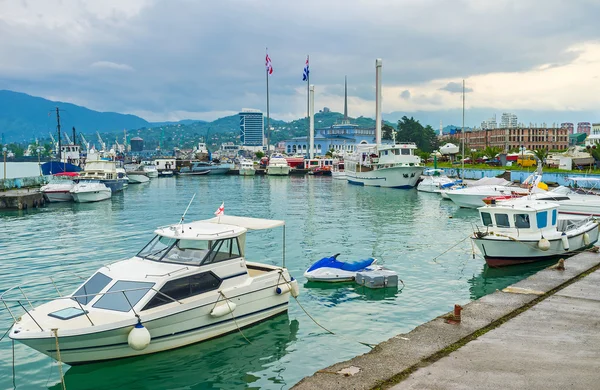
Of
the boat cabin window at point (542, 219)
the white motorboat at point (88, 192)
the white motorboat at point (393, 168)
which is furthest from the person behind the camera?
the white motorboat at point (393, 168)

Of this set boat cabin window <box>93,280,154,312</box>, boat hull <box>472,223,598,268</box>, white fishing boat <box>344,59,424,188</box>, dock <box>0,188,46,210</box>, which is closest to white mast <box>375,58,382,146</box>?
white fishing boat <box>344,59,424,188</box>

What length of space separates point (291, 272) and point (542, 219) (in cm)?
1163

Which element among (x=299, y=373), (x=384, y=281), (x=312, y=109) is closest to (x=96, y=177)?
(x=384, y=281)

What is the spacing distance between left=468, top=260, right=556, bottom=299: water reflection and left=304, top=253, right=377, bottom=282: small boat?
13.6 feet

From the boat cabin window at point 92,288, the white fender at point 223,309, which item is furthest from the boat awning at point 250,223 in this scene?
the boat cabin window at point 92,288

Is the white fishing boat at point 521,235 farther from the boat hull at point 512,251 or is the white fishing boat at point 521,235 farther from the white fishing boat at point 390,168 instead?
the white fishing boat at point 390,168

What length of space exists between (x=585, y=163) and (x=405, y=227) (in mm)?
44859

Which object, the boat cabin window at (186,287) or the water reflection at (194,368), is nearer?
the water reflection at (194,368)

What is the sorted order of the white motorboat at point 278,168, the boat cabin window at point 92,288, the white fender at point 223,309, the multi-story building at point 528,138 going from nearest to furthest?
1. the boat cabin window at point 92,288
2. the white fender at point 223,309
3. the white motorboat at point 278,168
4. the multi-story building at point 528,138

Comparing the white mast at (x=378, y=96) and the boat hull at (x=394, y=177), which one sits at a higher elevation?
the white mast at (x=378, y=96)

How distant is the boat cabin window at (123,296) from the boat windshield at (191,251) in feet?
4.81

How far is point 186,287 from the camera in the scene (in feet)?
43.7

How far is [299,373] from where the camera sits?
40.2 feet

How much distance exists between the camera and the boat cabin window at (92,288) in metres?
13.0
